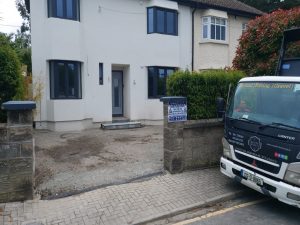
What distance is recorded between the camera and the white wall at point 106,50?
12.9 meters

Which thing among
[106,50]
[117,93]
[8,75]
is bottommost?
[117,93]

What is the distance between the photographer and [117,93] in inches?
623

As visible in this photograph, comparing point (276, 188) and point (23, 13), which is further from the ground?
point (23, 13)

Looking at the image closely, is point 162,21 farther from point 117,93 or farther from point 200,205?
point 200,205

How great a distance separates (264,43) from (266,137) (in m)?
5.97

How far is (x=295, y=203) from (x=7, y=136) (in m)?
4.91

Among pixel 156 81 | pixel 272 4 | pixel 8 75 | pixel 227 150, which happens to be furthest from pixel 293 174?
pixel 272 4

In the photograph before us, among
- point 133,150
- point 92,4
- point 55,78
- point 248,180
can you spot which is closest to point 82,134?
point 55,78

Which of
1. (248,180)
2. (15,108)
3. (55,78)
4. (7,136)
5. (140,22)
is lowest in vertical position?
(248,180)

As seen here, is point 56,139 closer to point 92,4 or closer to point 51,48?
point 51,48

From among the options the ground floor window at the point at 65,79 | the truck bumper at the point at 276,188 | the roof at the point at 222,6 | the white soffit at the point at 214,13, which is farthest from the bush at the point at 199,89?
the white soffit at the point at 214,13

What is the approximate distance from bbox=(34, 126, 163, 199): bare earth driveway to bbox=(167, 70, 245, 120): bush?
172cm

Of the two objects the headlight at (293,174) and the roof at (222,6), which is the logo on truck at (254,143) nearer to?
the headlight at (293,174)

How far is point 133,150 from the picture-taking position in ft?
30.3
